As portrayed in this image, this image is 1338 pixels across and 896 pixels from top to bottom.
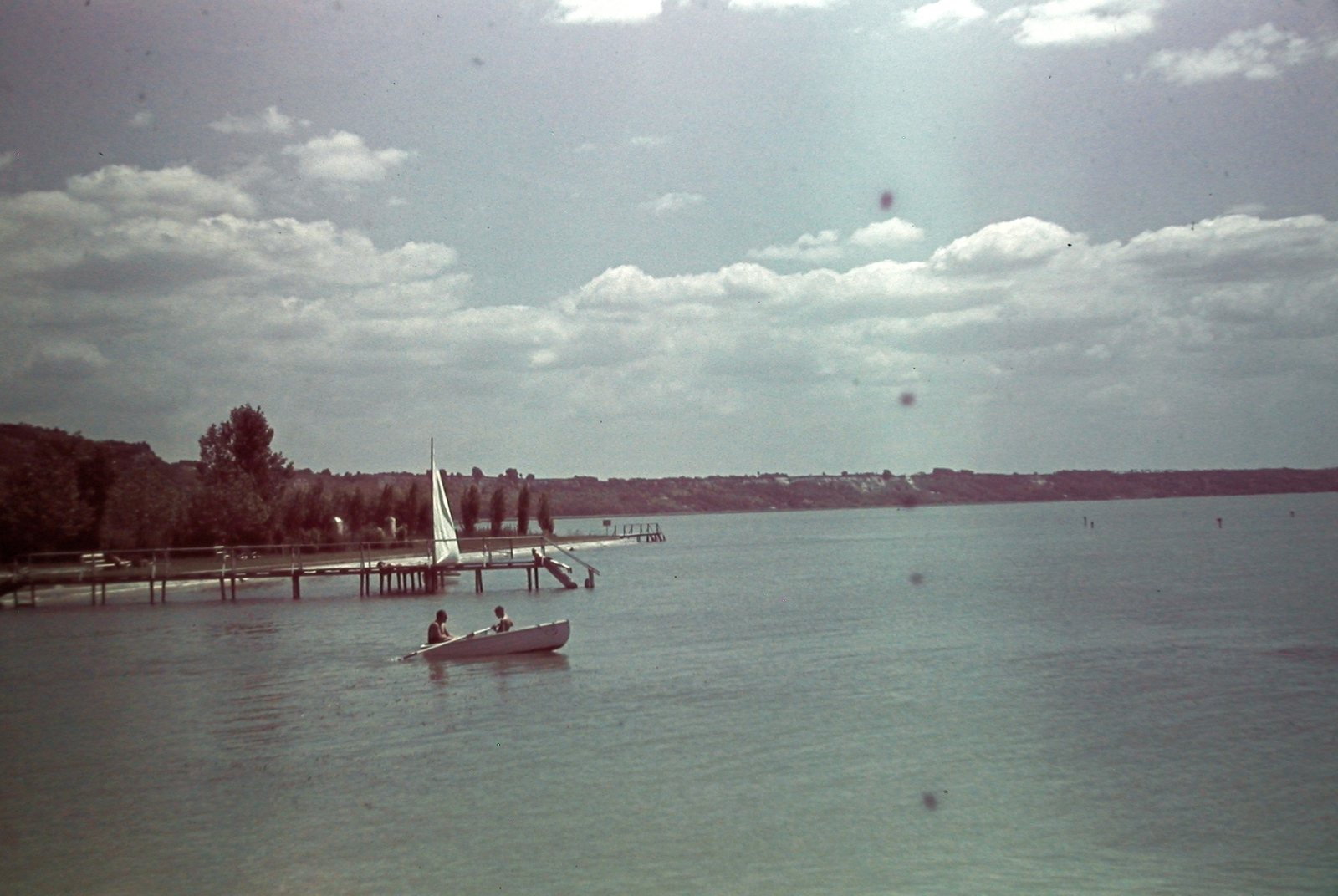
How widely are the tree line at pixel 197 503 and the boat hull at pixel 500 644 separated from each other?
150 feet

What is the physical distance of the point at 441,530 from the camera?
233 feet

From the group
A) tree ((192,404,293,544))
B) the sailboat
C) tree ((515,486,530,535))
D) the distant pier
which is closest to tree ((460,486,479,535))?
tree ((515,486,530,535))

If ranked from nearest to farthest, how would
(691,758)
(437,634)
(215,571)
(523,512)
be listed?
(691,758)
(437,634)
(215,571)
(523,512)

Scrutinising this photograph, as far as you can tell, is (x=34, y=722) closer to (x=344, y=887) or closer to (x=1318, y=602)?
(x=344, y=887)

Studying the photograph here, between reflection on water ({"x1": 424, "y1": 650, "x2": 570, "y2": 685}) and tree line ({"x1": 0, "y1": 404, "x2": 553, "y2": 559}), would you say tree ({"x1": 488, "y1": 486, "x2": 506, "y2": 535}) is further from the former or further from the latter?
reflection on water ({"x1": 424, "y1": 650, "x2": 570, "y2": 685})

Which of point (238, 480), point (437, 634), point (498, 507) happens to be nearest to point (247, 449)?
point (238, 480)

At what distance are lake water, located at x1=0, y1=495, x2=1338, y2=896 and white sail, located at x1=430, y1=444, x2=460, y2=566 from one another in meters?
18.2

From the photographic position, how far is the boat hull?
128 feet

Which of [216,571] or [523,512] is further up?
[523,512]

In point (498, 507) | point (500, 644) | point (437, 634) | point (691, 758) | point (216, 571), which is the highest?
point (498, 507)

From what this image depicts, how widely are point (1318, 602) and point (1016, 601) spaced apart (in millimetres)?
13953

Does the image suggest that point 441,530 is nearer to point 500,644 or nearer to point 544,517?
point 500,644

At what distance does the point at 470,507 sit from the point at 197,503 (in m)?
47.9

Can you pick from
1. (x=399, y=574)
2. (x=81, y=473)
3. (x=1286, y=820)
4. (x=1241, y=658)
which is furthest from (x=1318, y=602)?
(x=81, y=473)
